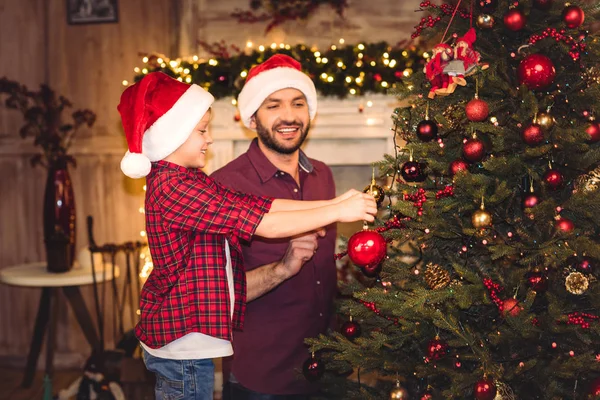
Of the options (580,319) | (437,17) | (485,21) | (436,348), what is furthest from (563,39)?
(436,348)

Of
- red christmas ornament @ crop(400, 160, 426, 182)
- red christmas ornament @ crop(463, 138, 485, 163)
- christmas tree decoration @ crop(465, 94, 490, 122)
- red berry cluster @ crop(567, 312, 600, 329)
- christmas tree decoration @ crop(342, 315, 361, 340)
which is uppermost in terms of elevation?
christmas tree decoration @ crop(465, 94, 490, 122)

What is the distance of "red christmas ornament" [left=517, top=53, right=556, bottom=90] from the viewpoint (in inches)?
74.2

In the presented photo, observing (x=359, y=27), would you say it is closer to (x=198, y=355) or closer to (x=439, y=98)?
(x=439, y=98)

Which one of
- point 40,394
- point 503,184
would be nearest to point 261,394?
point 503,184

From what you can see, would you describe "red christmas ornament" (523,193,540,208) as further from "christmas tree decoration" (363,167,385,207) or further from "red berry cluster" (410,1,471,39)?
"red berry cluster" (410,1,471,39)

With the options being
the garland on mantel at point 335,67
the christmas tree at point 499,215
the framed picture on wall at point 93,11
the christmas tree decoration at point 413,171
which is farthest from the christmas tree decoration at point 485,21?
the framed picture on wall at point 93,11

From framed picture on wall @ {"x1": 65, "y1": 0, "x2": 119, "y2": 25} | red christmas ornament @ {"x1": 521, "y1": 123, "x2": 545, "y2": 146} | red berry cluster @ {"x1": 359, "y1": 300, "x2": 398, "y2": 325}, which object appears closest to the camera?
red christmas ornament @ {"x1": 521, "y1": 123, "x2": 545, "y2": 146}

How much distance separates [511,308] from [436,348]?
250 mm

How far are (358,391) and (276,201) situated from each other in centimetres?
76

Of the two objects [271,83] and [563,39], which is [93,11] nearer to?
[271,83]

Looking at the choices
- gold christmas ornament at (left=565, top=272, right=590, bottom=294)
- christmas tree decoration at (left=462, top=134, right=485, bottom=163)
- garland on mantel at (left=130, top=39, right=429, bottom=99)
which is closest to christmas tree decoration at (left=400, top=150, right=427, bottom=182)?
christmas tree decoration at (left=462, top=134, right=485, bottom=163)

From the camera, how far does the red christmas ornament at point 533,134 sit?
187cm

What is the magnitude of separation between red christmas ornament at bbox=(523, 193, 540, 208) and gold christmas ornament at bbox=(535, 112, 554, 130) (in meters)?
0.19

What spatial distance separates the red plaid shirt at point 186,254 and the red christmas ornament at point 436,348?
0.59 meters
